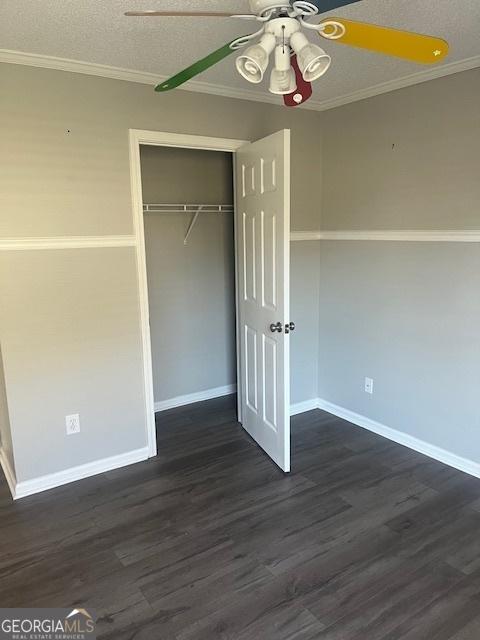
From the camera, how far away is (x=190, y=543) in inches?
95.8

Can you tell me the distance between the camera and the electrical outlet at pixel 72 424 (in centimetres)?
295

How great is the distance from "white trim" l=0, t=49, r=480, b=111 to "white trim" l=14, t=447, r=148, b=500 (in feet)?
7.88

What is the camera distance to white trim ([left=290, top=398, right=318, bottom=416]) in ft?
13.1

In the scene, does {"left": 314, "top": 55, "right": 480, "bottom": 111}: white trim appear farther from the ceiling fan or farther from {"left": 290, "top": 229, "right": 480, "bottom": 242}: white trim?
the ceiling fan

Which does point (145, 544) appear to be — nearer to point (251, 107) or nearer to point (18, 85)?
point (18, 85)

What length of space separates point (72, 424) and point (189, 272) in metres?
1.74

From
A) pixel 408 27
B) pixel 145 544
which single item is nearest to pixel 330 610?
pixel 145 544

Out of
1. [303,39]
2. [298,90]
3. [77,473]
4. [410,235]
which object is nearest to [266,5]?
[303,39]

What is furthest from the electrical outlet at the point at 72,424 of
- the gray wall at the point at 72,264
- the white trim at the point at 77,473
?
the white trim at the point at 77,473

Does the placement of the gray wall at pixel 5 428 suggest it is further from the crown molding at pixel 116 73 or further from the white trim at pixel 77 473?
the crown molding at pixel 116 73

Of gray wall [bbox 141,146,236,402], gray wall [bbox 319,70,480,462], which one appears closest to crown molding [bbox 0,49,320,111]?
gray wall [bbox 319,70,480,462]

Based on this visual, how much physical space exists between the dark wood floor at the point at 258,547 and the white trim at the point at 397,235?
1.49m

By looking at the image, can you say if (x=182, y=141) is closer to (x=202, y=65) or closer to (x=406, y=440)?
(x=202, y=65)

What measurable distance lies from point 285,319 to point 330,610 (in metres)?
1.54
